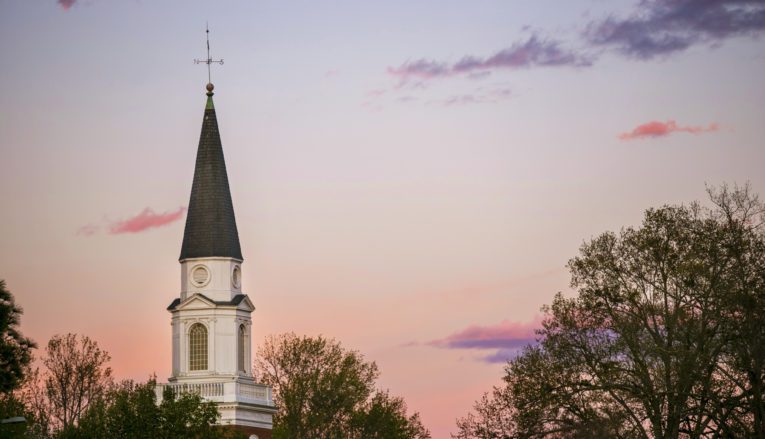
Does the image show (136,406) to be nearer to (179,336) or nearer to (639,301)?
(179,336)

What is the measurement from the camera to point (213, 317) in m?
111

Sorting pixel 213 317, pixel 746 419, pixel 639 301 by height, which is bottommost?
pixel 746 419

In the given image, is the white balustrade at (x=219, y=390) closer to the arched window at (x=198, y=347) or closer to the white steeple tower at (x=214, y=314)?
the white steeple tower at (x=214, y=314)

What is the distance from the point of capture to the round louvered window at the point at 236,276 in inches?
4439

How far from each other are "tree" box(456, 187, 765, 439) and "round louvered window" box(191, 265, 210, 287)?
86.9 feet

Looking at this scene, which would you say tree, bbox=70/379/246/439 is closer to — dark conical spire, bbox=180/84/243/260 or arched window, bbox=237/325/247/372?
arched window, bbox=237/325/247/372

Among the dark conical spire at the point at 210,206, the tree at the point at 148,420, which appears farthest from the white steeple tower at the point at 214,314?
the tree at the point at 148,420

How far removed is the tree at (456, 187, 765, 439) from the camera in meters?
83.1

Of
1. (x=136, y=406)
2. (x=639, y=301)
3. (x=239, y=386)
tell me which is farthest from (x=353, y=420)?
(x=639, y=301)

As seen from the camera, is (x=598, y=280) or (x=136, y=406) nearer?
(x=598, y=280)

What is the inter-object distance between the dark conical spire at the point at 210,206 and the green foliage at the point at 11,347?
25005 millimetres

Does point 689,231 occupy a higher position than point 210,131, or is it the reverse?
point 210,131

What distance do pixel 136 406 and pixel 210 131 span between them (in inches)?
933

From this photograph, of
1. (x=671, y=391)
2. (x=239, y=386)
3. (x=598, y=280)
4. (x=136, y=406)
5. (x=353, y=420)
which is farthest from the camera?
(x=353, y=420)
